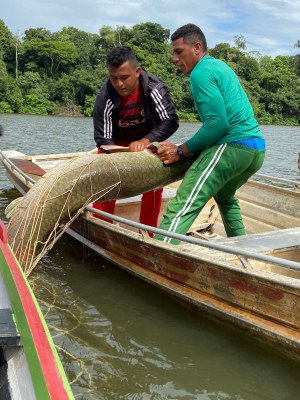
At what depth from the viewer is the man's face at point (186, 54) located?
476 centimetres

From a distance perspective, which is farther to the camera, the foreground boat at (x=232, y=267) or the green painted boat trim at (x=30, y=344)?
the foreground boat at (x=232, y=267)

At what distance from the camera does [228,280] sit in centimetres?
416

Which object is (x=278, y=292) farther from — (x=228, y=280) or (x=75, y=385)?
(x=75, y=385)

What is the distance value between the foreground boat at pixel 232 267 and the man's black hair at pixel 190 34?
1.83 meters

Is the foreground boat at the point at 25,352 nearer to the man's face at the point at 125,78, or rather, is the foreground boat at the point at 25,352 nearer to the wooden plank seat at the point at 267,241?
the wooden plank seat at the point at 267,241

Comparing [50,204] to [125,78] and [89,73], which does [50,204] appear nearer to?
[125,78]

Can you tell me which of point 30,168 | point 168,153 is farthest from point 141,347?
point 30,168

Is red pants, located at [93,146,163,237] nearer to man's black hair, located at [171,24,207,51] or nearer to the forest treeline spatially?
man's black hair, located at [171,24,207,51]

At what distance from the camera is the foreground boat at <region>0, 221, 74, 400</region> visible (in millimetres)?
2017

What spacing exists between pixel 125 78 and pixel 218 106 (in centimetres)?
131

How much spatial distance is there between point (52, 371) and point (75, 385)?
2.00 meters

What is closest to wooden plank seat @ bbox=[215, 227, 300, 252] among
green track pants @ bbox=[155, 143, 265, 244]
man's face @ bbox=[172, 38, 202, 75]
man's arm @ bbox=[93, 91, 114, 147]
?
green track pants @ bbox=[155, 143, 265, 244]

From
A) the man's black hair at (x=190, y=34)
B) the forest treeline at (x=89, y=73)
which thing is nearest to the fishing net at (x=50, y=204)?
the man's black hair at (x=190, y=34)

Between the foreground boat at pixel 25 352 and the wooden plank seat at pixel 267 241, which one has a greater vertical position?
the foreground boat at pixel 25 352
